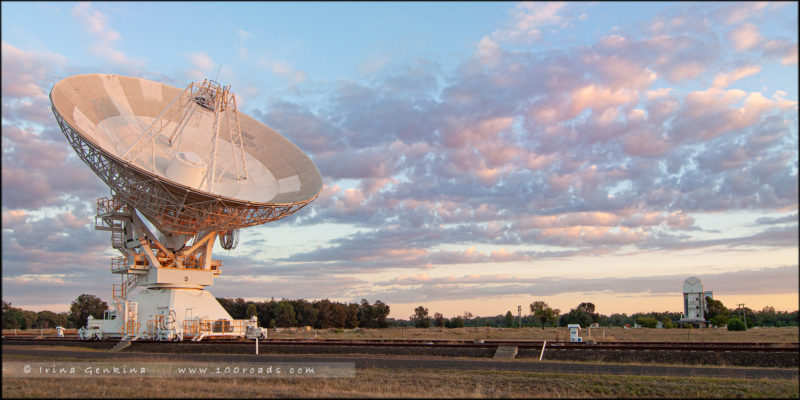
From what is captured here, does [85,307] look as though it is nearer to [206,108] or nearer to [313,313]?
[313,313]

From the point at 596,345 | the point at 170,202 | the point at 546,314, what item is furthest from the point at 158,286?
the point at 546,314

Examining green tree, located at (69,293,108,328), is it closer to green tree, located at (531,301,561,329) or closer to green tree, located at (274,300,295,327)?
green tree, located at (274,300,295,327)

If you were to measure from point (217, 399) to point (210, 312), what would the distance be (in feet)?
91.8

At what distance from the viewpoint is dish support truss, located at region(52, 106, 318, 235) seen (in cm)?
3089

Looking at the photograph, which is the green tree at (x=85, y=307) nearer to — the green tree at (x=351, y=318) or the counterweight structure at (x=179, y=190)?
the green tree at (x=351, y=318)

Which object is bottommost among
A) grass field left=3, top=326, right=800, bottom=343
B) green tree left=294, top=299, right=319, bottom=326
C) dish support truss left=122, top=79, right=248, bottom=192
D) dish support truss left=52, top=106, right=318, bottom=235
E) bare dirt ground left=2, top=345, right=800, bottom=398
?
green tree left=294, top=299, right=319, bottom=326

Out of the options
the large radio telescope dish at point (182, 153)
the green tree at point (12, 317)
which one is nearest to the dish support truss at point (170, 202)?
the large radio telescope dish at point (182, 153)

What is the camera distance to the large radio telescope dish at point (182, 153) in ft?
105

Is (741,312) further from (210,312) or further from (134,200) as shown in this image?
(134,200)

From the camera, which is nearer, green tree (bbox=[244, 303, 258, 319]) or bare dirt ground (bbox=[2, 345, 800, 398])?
bare dirt ground (bbox=[2, 345, 800, 398])

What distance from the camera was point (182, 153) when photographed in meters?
37.4

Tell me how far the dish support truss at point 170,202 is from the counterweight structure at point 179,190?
0.08m

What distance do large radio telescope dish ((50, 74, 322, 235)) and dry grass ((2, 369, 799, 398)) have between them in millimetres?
17595

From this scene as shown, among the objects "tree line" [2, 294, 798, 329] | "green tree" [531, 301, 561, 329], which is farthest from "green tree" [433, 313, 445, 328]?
Answer: "green tree" [531, 301, 561, 329]
